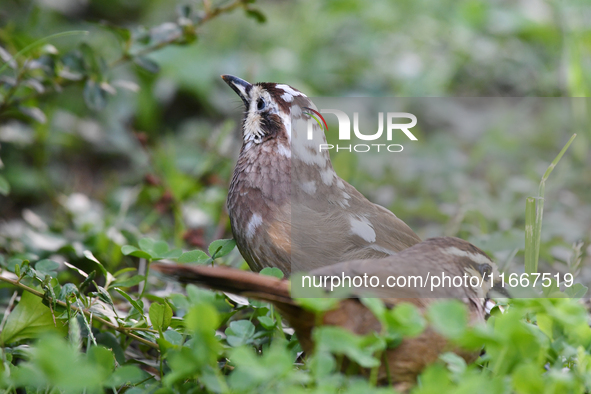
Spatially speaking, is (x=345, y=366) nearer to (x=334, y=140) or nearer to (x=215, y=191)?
(x=334, y=140)

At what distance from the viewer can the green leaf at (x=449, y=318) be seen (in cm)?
148

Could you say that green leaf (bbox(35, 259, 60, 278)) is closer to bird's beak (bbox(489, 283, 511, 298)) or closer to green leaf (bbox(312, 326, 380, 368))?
green leaf (bbox(312, 326, 380, 368))

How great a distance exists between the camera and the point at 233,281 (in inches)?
65.5

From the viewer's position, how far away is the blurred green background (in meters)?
3.09

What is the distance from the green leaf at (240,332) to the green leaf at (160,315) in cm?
20

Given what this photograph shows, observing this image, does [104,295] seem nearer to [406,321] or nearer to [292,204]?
[292,204]

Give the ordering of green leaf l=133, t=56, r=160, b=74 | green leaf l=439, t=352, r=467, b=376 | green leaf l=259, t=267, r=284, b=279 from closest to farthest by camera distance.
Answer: green leaf l=439, t=352, r=467, b=376 < green leaf l=259, t=267, r=284, b=279 < green leaf l=133, t=56, r=160, b=74

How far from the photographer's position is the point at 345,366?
6.02ft

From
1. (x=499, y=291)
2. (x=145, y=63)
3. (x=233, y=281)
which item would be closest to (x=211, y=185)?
(x=145, y=63)

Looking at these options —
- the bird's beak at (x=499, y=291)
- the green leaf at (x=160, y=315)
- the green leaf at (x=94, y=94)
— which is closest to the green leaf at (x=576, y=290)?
the bird's beak at (x=499, y=291)

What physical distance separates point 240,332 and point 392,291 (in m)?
0.51

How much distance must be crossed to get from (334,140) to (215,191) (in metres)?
1.21

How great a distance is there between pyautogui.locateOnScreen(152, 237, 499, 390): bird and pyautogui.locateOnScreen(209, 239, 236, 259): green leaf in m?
0.48

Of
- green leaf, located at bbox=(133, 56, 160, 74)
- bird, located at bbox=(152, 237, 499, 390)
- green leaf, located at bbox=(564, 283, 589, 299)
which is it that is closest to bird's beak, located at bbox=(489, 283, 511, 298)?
bird, located at bbox=(152, 237, 499, 390)
